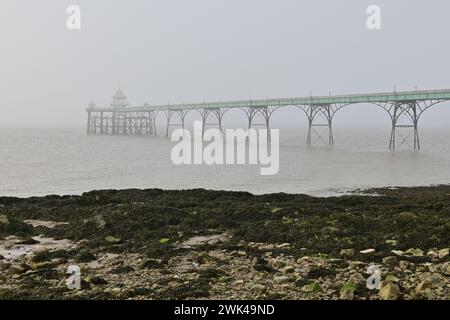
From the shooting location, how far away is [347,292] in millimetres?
7371

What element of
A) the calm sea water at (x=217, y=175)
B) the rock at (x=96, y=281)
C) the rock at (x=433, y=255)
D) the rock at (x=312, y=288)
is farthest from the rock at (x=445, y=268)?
the calm sea water at (x=217, y=175)

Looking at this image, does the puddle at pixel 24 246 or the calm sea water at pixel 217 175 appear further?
the calm sea water at pixel 217 175

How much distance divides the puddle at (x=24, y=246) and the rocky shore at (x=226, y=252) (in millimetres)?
42

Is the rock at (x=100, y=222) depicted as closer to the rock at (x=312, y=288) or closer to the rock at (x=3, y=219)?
the rock at (x=3, y=219)

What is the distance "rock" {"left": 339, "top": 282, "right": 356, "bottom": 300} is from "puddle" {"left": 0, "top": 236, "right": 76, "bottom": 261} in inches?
289

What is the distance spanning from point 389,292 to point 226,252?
4.37m

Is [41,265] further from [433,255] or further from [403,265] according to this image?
[433,255]

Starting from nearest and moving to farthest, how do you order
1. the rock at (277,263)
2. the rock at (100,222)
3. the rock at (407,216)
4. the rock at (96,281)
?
1. the rock at (96,281)
2. the rock at (277,263)
3. the rock at (407,216)
4. the rock at (100,222)

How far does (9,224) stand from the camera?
45.4 ft

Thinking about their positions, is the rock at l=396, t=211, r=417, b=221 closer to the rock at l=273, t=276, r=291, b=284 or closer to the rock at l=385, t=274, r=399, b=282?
the rock at l=385, t=274, r=399, b=282

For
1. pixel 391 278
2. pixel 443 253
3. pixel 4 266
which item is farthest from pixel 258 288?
pixel 4 266

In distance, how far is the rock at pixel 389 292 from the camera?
7.20 metres
